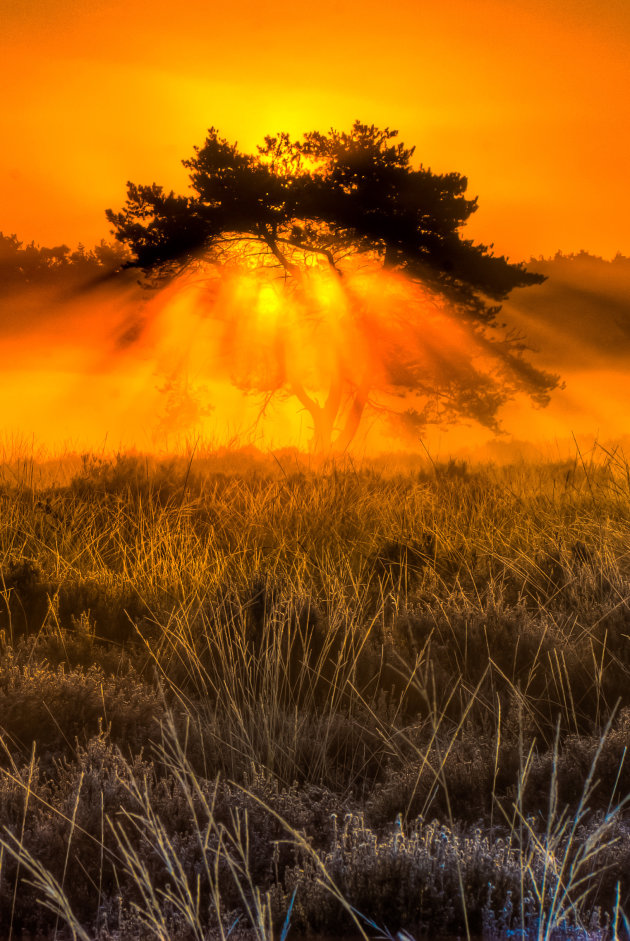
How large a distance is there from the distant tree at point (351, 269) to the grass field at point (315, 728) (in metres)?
11.7

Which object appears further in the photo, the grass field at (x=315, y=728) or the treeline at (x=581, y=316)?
the treeline at (x=581, y=316)

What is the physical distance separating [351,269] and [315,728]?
20.0 metres

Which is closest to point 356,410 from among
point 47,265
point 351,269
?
point 351,269

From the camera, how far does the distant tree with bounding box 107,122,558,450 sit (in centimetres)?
2023

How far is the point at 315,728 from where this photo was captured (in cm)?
406

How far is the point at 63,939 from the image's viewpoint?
2578 millimetres

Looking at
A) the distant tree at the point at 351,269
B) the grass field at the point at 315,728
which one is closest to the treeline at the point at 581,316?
the distant tree at the point at 351,269

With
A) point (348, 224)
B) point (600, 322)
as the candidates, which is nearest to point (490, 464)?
point (348, 224)

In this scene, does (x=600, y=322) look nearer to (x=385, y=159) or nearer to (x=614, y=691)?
(x=385, y=159)

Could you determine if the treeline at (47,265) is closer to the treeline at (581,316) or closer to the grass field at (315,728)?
the treeline at (581,316)

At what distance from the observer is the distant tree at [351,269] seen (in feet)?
66.4

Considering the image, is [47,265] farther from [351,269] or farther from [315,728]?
[315,728]

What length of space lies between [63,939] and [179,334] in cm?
2273

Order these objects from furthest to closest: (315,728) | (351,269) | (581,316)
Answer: (581,316)
(351,269)
(315,728)
